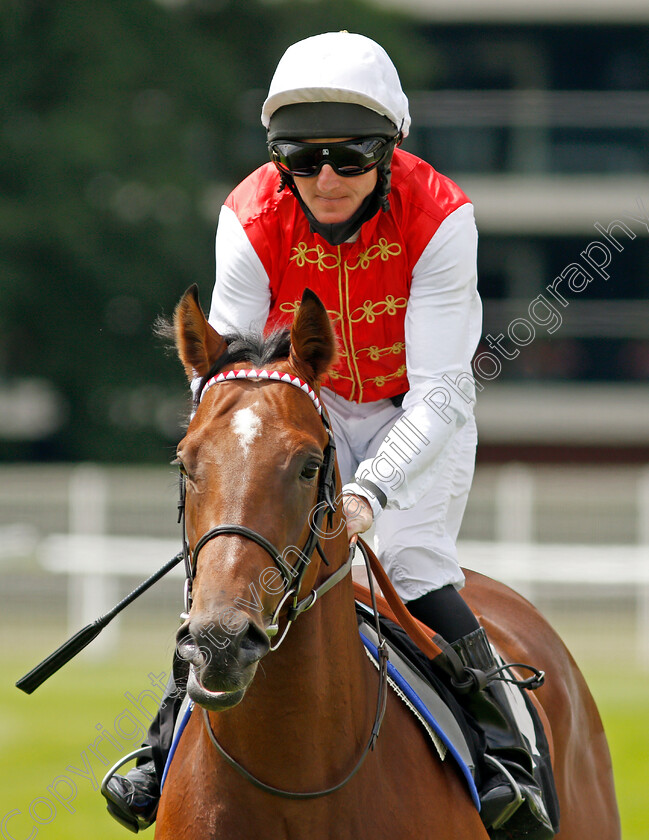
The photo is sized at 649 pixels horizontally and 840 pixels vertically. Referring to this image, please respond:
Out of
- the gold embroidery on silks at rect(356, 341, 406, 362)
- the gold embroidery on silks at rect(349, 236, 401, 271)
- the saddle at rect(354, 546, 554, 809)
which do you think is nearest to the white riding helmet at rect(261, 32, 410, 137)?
the gold embroidery on silks at rect(349, 236, 401, 271)

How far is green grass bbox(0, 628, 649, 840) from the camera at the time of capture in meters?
6.78

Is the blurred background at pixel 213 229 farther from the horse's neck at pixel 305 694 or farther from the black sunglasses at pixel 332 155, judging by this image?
the horse's neck at pixel 305 694

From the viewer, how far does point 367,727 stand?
10.2ft

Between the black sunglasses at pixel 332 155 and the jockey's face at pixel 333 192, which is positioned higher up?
the black sunglasses at pixel 332 155

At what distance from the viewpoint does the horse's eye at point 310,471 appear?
109 inches

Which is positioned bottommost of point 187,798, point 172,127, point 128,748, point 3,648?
point 3,648

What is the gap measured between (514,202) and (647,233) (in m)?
2.91

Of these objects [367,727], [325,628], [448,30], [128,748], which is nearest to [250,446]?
[325,628]

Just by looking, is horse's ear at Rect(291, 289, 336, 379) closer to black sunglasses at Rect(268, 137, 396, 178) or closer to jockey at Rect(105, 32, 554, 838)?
jockey at Rect(105, 32, 554, 838)

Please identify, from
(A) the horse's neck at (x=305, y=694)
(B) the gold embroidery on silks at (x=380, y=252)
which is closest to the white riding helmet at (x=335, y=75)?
(B) the gold embroidery on silks at (x=380, y=252)

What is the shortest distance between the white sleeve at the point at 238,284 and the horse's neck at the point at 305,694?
102cm

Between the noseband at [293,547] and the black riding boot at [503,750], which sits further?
the black riding boot at [503,750]

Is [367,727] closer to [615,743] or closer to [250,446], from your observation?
[250,446]

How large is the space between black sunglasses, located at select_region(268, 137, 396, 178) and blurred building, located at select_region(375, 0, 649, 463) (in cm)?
2156
